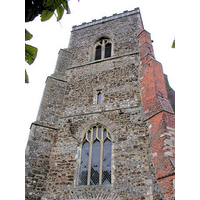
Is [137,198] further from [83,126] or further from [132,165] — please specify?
[83,126]

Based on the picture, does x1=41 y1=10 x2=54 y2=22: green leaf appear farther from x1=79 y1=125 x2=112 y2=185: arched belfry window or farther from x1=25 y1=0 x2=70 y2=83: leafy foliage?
Result: x1=79 y1=125 x2=112 y2=185: arched belfry window

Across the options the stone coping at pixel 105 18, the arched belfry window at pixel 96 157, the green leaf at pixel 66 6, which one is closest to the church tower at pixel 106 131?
the arched belfry window at pixel 96 157

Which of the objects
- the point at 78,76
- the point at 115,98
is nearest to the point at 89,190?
the point at 115,98

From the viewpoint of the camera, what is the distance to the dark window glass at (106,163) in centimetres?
734

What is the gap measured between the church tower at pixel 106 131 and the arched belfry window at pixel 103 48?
0.23 metres

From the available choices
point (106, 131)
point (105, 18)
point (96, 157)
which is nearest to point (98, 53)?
point (105, 18)

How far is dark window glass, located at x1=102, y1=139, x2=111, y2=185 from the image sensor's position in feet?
24.1

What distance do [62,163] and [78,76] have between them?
5213 millimetres

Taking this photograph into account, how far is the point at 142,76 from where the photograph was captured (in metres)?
9.72

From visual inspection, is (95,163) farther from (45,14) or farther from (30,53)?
(45,14)

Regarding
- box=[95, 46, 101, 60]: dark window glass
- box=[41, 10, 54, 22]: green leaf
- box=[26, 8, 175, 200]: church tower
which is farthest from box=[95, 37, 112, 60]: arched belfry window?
box=[41, 10, 54, 22]: green leaf

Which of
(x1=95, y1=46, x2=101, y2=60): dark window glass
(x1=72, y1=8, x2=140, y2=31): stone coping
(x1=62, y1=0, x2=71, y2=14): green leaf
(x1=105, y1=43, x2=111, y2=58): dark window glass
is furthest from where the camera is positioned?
(x1=72, y1=8, x2=140, y2=31): stone coping

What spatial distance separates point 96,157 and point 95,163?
0.25 metres

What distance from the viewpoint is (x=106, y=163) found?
775 cm
